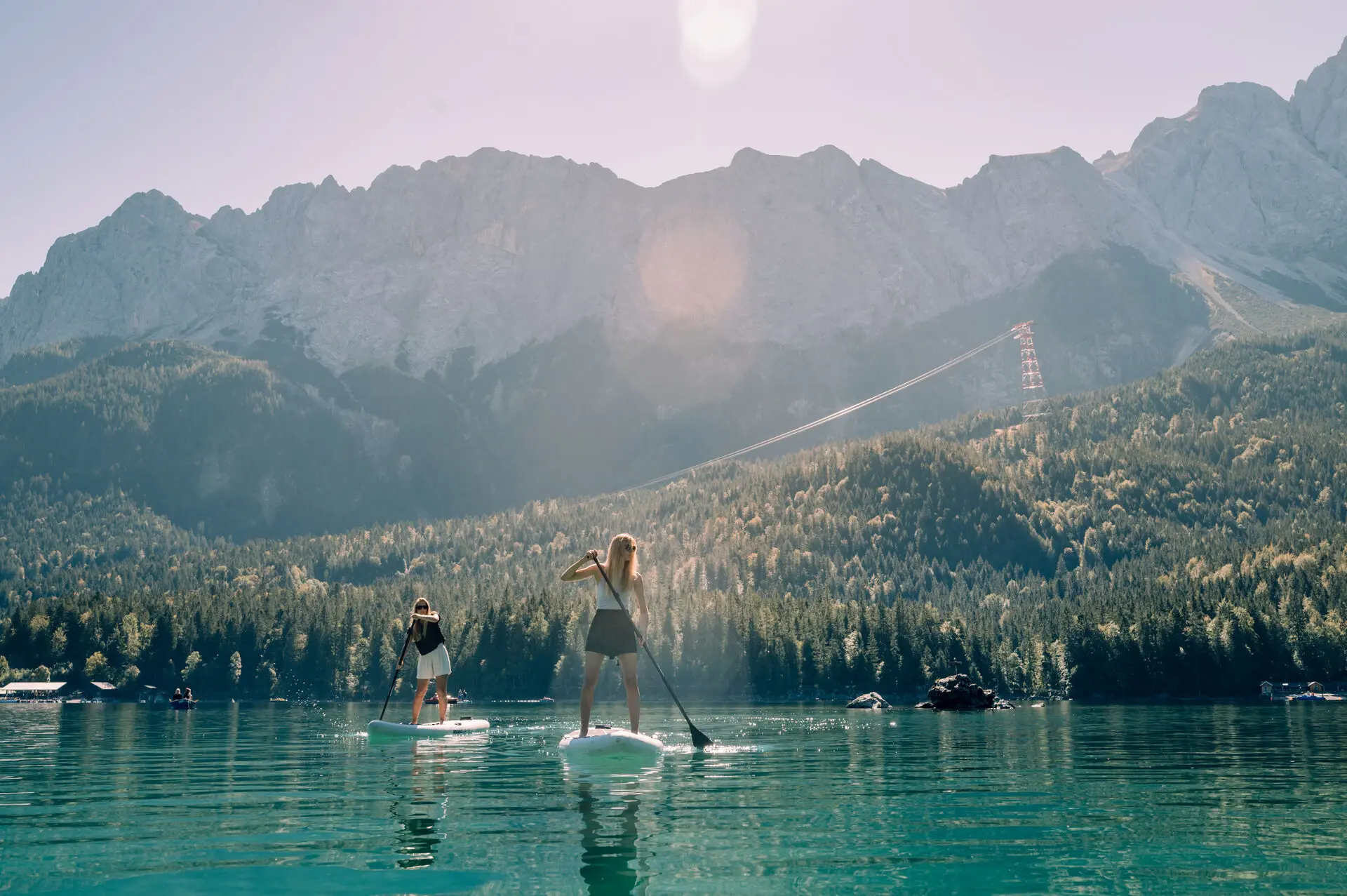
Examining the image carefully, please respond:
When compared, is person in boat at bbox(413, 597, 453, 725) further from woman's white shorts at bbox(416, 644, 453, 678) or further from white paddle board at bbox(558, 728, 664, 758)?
white paddle board at bbox(558, 728, 664, 758)

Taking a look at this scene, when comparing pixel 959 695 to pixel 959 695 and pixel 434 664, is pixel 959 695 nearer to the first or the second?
pixel 959 695

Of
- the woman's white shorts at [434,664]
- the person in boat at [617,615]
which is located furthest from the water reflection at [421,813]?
the woman's white shorts at [434,664]

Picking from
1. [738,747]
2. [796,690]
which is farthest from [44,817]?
[796,690]

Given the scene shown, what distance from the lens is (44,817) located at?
22938 mm

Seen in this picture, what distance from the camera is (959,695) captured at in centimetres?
12038

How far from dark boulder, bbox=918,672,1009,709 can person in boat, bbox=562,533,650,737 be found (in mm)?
95281

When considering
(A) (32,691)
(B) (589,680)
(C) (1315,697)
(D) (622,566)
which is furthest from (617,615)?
(A) (32,691)

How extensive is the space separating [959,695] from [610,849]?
10809cm

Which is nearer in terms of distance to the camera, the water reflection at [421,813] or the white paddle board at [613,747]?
the water reflection at [421,813]

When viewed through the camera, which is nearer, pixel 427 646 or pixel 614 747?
pixel 614 747

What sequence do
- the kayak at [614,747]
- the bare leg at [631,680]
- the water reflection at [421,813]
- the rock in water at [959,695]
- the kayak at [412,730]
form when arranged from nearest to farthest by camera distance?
1. the water reflection at [421,813]
2. the bare leg at [631,680]
3. the kayak at [614,747]
4. the kayak at [412,730]
5. the rock in water at [959,695]

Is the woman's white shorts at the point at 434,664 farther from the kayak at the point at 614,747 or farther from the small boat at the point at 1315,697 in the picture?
the small boat at the point at 1315,697

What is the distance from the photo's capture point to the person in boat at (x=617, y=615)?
98.9ft

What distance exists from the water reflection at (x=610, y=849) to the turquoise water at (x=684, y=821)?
70 mm
